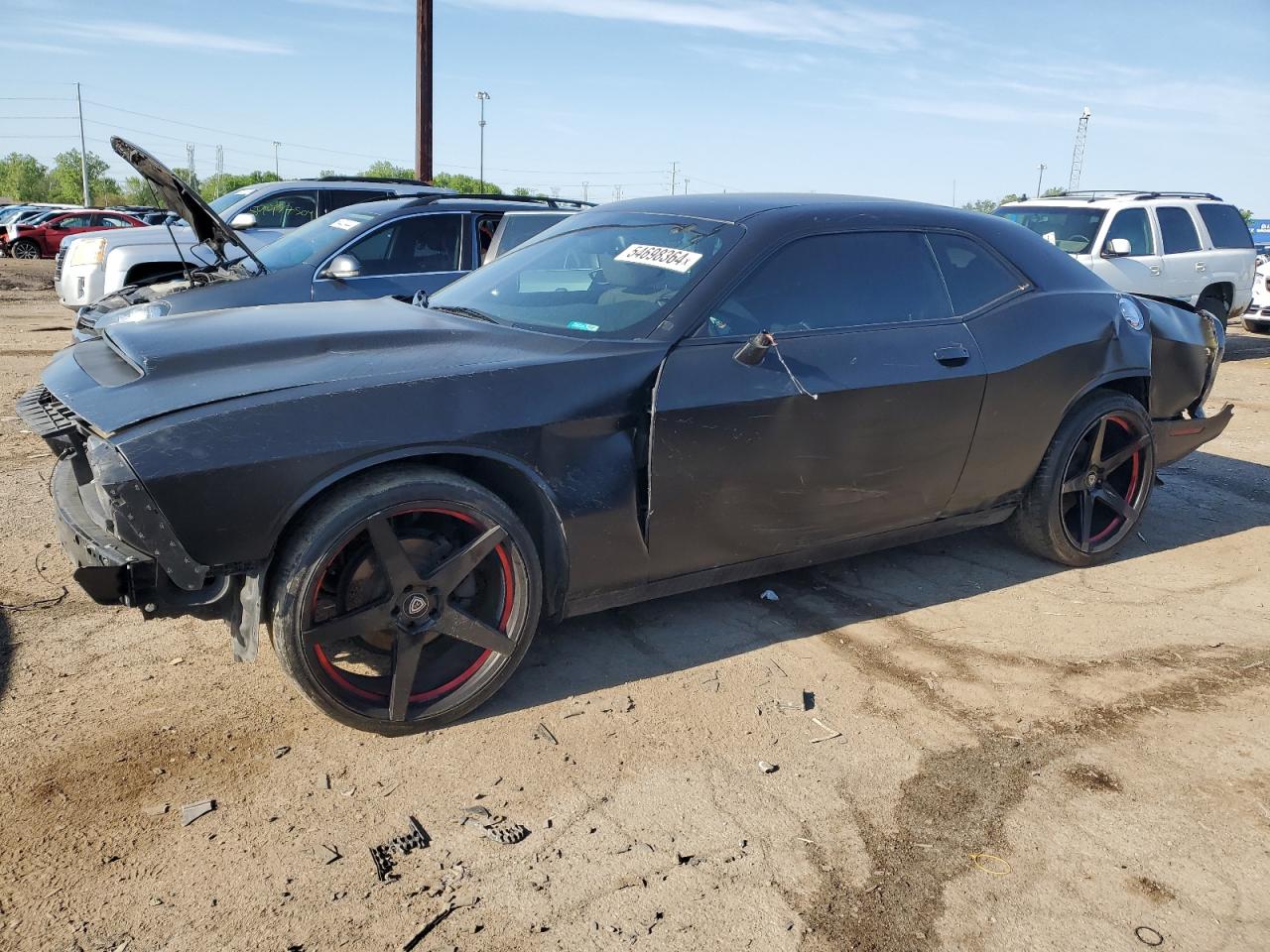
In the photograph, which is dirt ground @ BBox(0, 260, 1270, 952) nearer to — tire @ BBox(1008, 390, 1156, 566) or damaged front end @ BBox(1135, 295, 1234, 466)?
tire @ BBox(1008, 390, 1156, 566)

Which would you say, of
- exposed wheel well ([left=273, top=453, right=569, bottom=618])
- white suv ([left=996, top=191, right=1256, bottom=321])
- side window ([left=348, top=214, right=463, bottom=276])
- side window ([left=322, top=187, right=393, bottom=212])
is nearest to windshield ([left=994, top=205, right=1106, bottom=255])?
white suv ([left=996, top=191, right=1256, bottom=321])

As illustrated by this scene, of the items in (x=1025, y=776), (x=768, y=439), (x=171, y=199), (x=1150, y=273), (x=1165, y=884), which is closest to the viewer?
(x=1165, y=884)

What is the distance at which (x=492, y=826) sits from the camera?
2586 millimetres

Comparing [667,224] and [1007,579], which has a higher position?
[667,224]

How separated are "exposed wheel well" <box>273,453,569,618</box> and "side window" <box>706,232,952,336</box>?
34.2 inches

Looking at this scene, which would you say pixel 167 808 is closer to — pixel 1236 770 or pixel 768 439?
pixel 768 439

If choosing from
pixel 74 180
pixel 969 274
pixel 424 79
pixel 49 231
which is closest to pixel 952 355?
pixel 969 274

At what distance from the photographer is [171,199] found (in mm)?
5895

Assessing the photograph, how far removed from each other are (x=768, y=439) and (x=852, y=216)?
Result: 1.12 metres

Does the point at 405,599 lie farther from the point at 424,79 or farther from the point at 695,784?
the point at 424,79

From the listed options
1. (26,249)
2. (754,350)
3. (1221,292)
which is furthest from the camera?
(26,249)

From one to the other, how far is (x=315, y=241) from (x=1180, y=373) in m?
5.86

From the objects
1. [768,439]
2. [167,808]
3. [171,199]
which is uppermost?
[171,199]

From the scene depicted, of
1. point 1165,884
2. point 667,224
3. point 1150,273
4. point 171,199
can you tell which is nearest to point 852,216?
point 667,224
